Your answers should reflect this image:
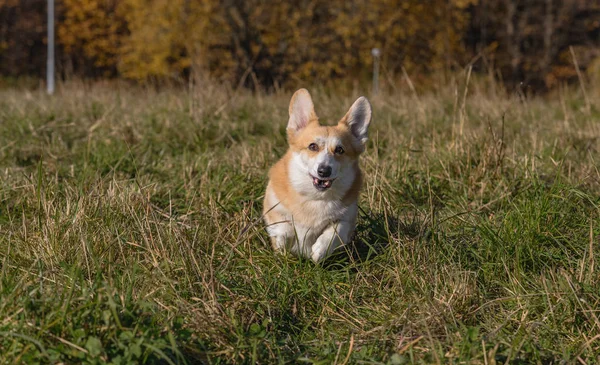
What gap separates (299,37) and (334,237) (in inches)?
615

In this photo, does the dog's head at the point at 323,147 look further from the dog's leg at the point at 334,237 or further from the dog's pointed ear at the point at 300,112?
the dog's leg at the point at 334,237

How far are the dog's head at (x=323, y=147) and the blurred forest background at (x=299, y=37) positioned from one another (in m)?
8.62

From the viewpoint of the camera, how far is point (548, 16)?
24.0 metres

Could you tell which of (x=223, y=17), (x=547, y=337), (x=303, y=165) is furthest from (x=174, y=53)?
(x=547, y=337)

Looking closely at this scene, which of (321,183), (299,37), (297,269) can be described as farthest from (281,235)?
(299,37)

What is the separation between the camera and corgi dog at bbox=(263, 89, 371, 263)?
3.36 meters

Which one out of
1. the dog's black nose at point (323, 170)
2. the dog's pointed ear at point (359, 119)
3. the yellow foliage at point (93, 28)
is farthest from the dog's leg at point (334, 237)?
the yellow foliage at point (93, 28)

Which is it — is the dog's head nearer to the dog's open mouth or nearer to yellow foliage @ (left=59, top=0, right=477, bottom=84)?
the dog's open mouth

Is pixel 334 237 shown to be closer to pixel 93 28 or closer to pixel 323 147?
pixel 323 147

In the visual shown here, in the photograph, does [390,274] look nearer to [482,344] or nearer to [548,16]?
[482,344]

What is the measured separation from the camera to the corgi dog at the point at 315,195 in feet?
11.0

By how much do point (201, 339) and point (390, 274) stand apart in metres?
1.06

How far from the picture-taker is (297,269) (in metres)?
3.23

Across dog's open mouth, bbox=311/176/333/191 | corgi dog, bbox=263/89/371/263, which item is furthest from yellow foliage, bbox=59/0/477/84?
dog's open mouth, bbox=311/176/333/191
